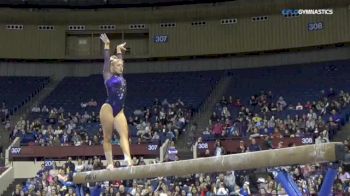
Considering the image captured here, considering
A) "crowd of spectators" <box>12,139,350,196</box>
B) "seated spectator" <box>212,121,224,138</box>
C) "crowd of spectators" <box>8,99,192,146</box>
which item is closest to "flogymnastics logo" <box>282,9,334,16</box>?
"crowd of spectators" <box>8,99,192,146</box>

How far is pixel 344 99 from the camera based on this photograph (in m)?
20.1

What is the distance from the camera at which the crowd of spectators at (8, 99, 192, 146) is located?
2073 cm

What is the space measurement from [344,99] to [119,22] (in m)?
12.8

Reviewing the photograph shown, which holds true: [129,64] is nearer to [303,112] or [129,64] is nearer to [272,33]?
[272,33]

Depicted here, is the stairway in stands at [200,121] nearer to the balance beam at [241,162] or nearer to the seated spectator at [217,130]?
the seated spectator at [217,130]

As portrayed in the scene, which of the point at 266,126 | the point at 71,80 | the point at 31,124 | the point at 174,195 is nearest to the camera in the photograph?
the point at 174,195

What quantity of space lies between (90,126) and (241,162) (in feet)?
54.6

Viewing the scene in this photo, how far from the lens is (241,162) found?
582 centimetres

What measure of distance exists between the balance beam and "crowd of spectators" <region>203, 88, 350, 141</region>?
1102 centimetres

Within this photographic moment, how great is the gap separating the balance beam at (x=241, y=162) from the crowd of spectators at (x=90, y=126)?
12791 millimetres

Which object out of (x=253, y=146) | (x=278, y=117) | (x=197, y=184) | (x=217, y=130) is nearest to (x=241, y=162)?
(x=197, y=184)

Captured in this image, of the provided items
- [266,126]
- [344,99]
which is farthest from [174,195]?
[344,99]

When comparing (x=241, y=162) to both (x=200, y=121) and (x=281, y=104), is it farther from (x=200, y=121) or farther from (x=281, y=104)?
(x=200, y=121)

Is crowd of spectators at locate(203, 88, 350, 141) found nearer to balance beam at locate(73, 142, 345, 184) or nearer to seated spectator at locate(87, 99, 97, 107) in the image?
seated spectator at locate(87, 99, 97, 107)
